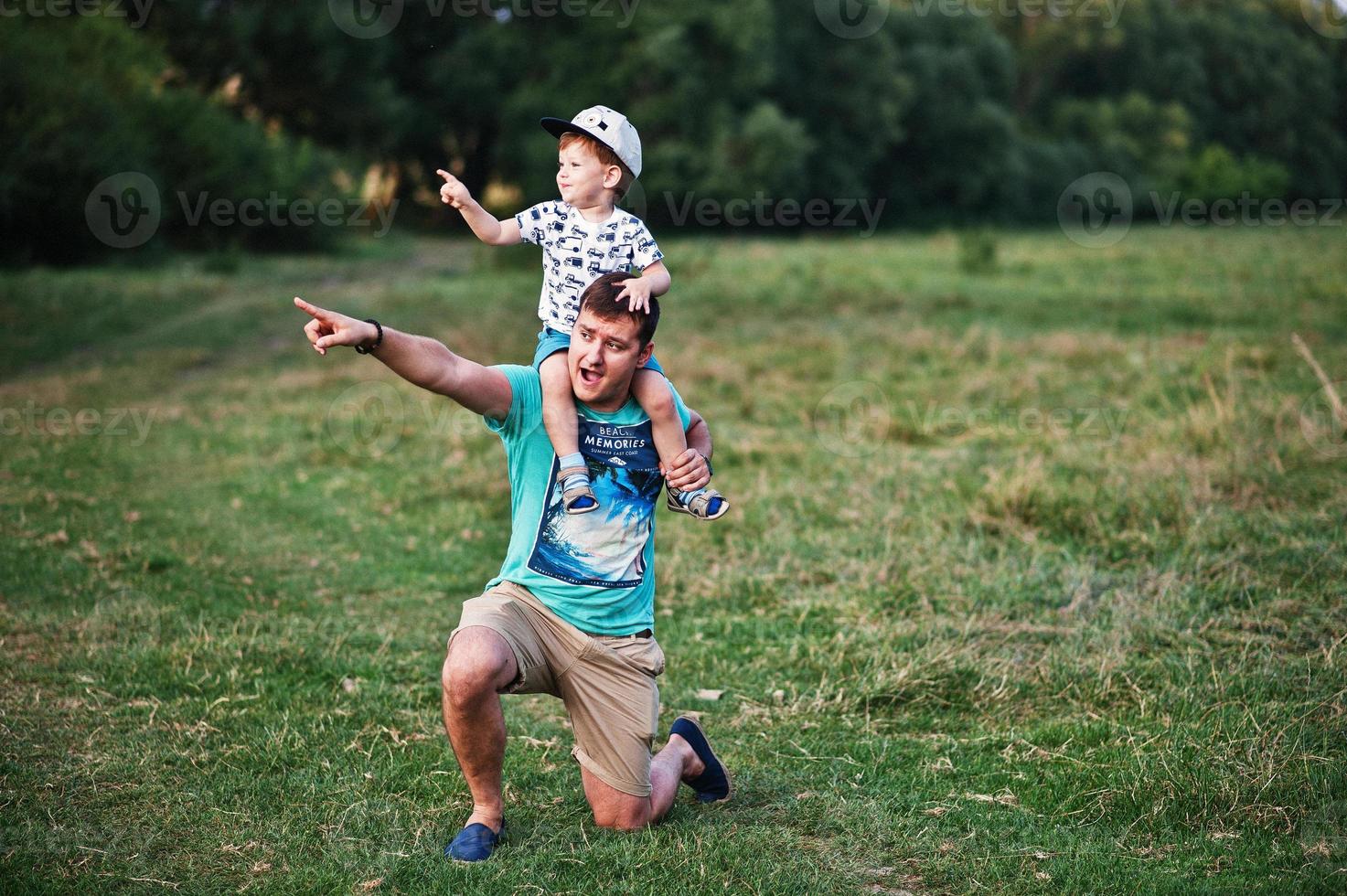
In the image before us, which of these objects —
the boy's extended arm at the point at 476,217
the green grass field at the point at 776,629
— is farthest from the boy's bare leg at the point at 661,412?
the green grass field at the point at 776,629

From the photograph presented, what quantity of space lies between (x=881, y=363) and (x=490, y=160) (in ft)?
103

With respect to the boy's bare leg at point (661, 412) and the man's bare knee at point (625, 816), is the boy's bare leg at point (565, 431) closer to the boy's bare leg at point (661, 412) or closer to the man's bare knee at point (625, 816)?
the boy's bare leg at point (661, 412)

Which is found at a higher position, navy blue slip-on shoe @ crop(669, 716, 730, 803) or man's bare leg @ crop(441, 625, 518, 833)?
man's bare leg @ crop(441, 625, 518, 833)

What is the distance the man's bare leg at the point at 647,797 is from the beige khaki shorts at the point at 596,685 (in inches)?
1.5

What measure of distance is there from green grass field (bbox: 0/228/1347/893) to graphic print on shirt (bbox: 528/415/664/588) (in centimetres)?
88

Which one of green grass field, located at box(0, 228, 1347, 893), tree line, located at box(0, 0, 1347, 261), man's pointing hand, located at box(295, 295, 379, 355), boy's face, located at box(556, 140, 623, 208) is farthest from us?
tree line, located at box(0, 0, 1347, 261)

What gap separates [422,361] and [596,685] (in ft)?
4.02

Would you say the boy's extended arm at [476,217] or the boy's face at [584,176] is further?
the boy's face at [584,176]

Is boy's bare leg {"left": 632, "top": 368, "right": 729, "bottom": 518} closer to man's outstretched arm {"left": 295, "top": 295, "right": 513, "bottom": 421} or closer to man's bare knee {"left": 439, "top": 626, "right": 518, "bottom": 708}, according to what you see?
man's outstretched arm {"left": 295, "top": 295, "right": 513, "bottom": 421}

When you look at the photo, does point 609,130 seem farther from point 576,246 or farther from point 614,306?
point 614,306

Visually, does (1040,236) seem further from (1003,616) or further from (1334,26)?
(1334,26)

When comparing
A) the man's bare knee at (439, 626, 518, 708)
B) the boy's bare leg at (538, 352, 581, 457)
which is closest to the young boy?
the boy's bare leg at (538, 352, 581, 457)

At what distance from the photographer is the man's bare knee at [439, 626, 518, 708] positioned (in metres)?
3.77

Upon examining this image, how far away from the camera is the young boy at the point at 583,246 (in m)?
4.04
